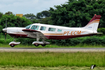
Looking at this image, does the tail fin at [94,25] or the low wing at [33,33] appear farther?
the tail fin at [94,25]

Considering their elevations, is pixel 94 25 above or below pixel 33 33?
above

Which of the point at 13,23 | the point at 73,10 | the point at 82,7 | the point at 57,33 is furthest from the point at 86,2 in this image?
the point at 57,33

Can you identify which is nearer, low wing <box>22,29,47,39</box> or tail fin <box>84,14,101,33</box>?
low wing <box>22,29,47,39</box>

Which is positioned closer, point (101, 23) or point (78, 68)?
point (78, 68)

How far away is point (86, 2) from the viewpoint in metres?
39.5

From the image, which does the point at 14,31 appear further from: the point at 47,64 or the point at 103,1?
the point at 103,1

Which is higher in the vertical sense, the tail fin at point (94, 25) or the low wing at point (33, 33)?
the tail fin at point (94, 25)

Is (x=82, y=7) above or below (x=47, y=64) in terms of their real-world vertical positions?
above

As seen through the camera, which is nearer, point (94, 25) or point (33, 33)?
point (33, 33)

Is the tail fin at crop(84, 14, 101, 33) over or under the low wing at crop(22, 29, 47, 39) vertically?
over

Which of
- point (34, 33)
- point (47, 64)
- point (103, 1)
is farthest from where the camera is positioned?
point (103, 1)

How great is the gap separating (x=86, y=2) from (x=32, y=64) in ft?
107

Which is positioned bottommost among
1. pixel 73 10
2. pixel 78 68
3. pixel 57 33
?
pixel 78 68

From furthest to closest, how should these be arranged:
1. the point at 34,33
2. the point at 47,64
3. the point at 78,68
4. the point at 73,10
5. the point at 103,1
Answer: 1. the point at 103,1
2. the point at 73,10
3. the point at 34,33
4. the point at 47,64
5. the point at 78,68
